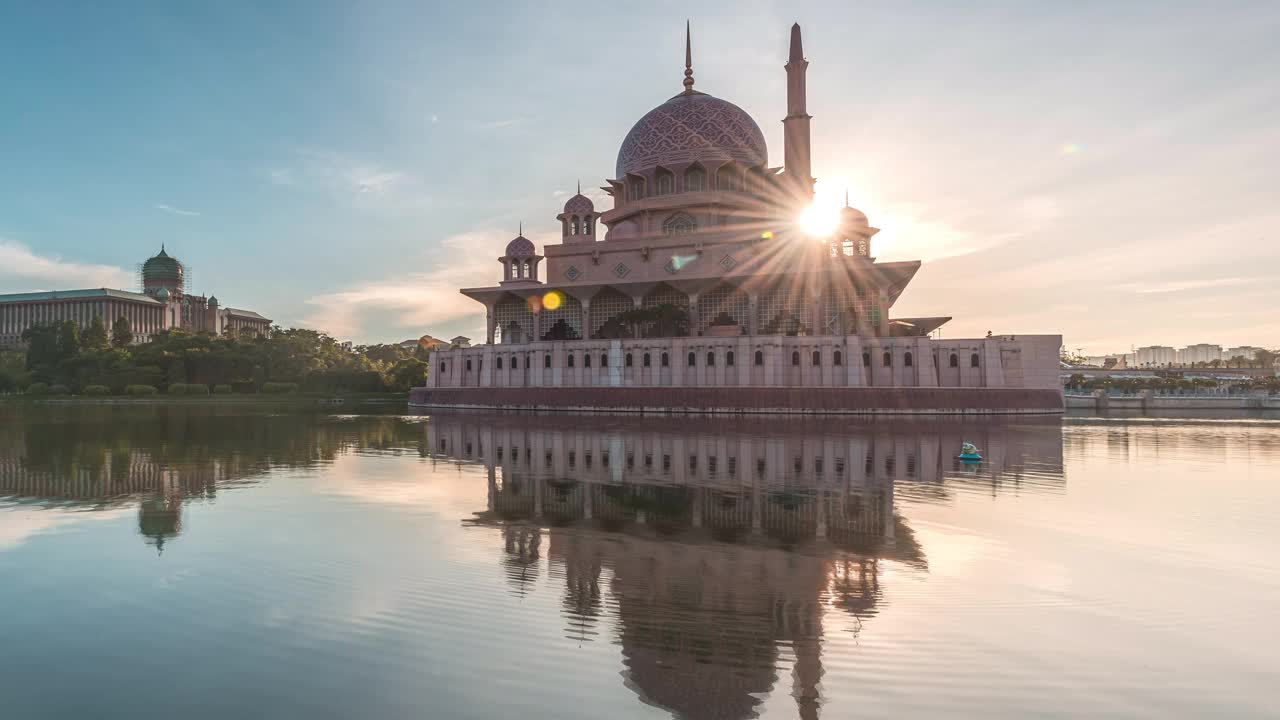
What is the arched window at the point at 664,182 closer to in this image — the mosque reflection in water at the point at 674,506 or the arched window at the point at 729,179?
the arched window at the point at 729,179

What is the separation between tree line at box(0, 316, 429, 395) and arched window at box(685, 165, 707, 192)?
116 ft

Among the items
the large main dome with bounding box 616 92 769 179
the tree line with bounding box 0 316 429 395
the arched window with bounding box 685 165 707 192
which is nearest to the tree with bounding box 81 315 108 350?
the tree line with bounding box 0 316 429 395

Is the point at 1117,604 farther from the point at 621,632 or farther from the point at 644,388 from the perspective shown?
the point at 644,388

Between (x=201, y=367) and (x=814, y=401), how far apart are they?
7053 centimetres

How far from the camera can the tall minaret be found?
172 ft

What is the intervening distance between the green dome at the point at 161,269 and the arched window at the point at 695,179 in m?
133

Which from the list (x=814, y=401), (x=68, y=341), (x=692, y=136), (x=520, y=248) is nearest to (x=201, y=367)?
(x=68, y=341)

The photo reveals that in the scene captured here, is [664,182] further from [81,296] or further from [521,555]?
[81,296]

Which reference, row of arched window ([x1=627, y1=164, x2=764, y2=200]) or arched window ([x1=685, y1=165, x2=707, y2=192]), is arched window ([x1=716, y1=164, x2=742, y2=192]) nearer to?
row of arched window ([x1=627, y1=164, x2=764, y2=200])

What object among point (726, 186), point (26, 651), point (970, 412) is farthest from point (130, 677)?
point (726, 186)

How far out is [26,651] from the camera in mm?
5887

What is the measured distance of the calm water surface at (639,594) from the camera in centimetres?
514

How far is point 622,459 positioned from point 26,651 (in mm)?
14105

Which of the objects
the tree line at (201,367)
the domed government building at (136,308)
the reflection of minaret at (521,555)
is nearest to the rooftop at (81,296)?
the domed government building at (136,308)
